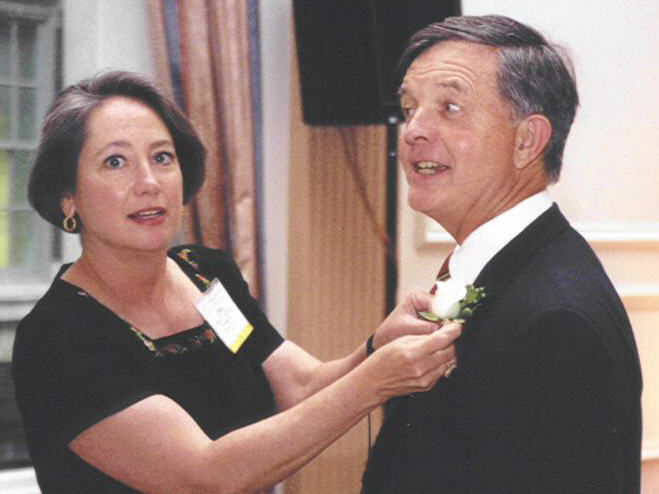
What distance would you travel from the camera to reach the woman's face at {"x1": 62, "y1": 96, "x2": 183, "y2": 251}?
5.57ft

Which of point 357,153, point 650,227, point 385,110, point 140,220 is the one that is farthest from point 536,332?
point 650,227

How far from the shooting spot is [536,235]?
1.34m

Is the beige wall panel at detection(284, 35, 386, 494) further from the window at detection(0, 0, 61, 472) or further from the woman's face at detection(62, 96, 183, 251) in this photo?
the woman's face at detection(62, 96, 183, 251)

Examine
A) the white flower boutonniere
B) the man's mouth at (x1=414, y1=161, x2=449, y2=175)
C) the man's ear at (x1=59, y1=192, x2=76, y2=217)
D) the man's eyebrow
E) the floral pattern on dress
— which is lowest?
the floral pattern on dress

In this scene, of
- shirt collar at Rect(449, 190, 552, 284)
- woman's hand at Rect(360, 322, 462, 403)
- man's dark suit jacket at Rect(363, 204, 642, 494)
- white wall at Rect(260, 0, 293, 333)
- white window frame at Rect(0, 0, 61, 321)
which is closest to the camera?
man's dark suit jacket at Rect(363, 204, 642, 494)

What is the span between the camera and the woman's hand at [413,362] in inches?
49.6

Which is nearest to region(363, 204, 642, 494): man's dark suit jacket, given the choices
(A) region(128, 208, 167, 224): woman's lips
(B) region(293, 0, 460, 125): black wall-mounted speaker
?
(A) region(128, 208, 167, 224): woman's lips

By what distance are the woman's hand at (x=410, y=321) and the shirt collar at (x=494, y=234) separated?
98 millimetres

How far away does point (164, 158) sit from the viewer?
1.81 metres

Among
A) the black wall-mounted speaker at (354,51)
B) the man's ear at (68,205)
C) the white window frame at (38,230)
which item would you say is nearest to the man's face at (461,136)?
the man's ear at (68,205)

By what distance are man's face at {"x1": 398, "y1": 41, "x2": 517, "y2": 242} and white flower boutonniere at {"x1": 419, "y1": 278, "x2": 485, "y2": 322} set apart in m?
0.20

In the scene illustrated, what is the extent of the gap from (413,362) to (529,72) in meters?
0.53

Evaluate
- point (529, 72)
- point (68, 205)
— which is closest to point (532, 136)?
point (529, 72)

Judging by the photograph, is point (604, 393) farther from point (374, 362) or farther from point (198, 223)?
point (198, 223)
